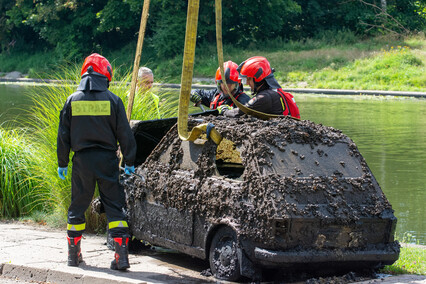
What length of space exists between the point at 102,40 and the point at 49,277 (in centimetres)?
5719

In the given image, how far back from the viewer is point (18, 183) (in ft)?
34.0

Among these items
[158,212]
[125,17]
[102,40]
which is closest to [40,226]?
[158,212]

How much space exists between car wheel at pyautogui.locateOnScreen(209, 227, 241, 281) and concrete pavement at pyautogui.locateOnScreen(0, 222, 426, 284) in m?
0.14

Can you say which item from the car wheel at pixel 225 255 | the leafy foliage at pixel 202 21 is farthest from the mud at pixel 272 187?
the leafy foliage at pixel 202 21

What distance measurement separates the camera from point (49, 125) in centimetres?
993

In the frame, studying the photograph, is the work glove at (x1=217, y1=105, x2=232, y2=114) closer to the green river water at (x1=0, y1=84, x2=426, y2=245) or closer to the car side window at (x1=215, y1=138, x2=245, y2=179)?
the car side window at (x1=215, y1=138, x2=245, y2=179)

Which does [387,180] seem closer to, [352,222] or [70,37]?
[352,222]

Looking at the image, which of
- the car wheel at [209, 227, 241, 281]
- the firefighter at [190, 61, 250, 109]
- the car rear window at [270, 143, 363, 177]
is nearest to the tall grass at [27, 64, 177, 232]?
the firefighter at [190, 61, 250, 109]

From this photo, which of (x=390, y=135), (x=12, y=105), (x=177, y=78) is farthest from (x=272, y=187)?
(x=177, y=78)

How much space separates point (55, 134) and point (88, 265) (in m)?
2.91

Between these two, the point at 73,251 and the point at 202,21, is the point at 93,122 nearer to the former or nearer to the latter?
the point at 73,251

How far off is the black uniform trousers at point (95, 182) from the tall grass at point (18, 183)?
333 centimetres

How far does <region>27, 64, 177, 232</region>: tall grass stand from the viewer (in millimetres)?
9625

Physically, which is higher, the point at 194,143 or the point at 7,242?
the point at 194,143
